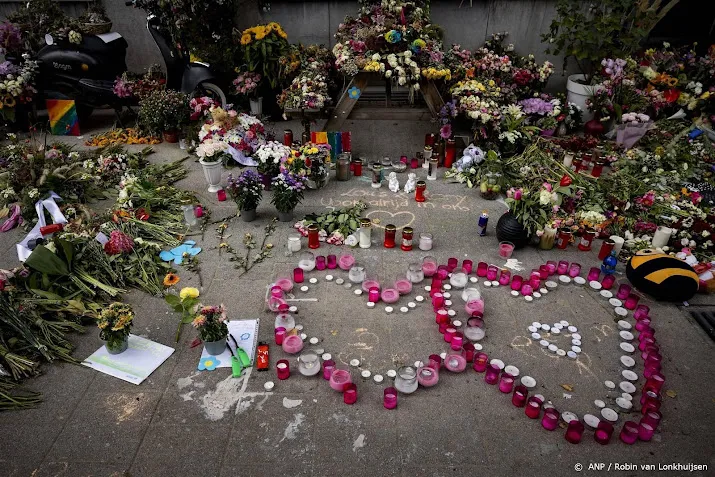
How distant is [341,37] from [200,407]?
18.7ft

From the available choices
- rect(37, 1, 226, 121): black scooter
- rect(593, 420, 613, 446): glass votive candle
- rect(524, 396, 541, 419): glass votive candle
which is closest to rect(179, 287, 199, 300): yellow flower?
rect(524, 396, 541, 419): glass votive candle

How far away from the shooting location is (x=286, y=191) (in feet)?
16.0

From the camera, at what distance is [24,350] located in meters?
3.31

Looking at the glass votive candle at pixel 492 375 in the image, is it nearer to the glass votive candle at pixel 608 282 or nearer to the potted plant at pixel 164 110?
the glass votive candle at pixel 608 282

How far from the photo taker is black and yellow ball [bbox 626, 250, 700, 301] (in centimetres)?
382

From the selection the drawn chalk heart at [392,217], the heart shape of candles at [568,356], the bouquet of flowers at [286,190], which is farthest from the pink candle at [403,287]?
the bouquet of flowers at [286,190]

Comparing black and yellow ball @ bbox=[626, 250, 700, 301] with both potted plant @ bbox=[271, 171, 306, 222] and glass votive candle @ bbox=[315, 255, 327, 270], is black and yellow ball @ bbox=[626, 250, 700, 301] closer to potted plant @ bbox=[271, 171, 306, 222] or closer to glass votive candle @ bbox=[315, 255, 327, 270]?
glass votive candle @ bbox=[315, 255, 327, 270]

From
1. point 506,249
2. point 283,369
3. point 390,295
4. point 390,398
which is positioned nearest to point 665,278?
point 506,249

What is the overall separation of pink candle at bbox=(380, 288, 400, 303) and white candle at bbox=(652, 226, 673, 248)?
274cm

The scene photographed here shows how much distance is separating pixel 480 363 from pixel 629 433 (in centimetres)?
95

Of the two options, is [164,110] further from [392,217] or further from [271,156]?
[392,217]

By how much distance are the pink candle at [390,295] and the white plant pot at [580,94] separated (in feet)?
18.3

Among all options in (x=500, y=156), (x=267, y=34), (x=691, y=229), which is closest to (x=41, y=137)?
(x=267, y=34)

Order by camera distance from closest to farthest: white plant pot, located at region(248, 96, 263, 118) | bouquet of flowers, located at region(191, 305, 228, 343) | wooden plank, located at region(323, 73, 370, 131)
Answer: bouquet of flowers, located at region(191, 305, 228, 343) < wooden plank, located at region(323, 73, 370, 131) < white plant pot, located at region(248, 96, 263, 118)
